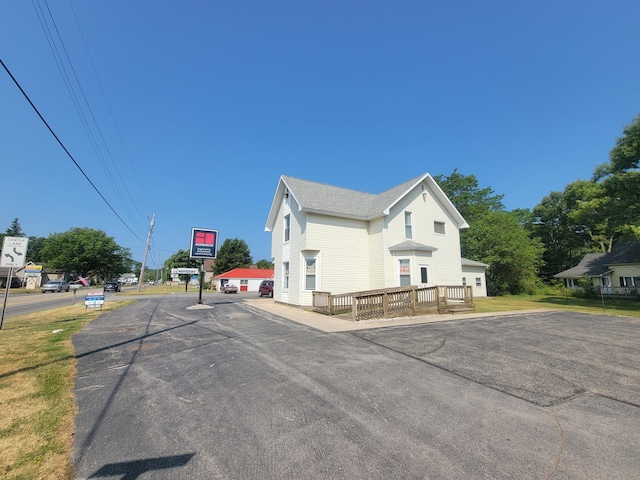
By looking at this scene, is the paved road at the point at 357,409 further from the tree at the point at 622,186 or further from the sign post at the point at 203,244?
the tree at the point at 622,186

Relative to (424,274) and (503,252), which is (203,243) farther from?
(503,252)

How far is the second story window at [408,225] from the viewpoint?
1945cm

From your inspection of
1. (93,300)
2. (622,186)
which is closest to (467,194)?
(622,186)

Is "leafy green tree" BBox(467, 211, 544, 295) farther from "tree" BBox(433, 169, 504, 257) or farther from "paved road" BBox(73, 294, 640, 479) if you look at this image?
"paved road" BBox(73, 294, 640, 479)

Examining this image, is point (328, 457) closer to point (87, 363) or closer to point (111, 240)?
point (87, 363)

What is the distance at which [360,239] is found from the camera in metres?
Answer: 19.5

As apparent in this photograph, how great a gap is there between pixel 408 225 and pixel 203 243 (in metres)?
14.4

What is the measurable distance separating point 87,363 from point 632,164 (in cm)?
2966

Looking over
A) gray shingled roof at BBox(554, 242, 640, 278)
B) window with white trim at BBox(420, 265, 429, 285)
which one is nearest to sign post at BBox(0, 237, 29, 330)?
window with white trim at BBox(420, 265, 429, 285)

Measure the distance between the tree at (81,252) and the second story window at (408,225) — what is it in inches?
2894

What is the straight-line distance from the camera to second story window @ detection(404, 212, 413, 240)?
766 inches

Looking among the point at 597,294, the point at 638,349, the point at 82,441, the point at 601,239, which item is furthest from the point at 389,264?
the point at 601,239

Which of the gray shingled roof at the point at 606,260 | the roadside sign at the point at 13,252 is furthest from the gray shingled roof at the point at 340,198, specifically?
the gray shingled roof at the point at 606,260

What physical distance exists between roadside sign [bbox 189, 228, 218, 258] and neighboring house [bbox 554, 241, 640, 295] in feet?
121
